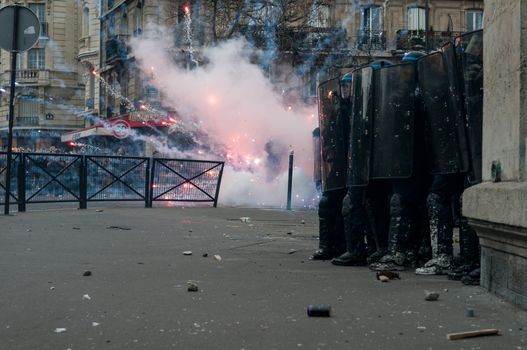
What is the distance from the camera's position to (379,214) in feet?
20.8

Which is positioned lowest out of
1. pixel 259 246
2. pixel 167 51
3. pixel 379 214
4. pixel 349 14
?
pixel 259 246

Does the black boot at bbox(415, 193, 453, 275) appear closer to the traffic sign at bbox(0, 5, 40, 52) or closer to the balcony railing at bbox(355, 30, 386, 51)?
→ the traffic sign at bbox(0, 5, 40, 52)

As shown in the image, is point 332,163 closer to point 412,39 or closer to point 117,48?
point 412,39

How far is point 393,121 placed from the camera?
585cm

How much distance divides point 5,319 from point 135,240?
4251mm

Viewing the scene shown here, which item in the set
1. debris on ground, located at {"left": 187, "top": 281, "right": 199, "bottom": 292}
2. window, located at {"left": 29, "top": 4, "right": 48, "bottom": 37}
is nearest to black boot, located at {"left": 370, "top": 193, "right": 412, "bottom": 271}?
debris on ground, located at {"left": 187, "top": 281, "right": 199, "bottom": 292}

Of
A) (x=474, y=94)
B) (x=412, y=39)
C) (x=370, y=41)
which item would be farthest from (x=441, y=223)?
(x=412, y=39)

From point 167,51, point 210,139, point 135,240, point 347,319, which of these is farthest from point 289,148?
point 347,319

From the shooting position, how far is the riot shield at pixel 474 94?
509cm

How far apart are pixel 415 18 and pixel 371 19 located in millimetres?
2442

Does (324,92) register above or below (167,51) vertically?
below

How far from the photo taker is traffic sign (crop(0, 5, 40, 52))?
436 inches

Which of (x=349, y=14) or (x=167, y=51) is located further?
(x=349, y=14)

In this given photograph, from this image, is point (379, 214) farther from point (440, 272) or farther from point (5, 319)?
Answer: point (5, 319)
